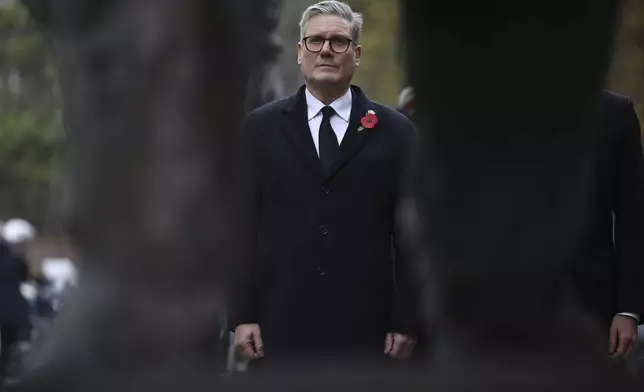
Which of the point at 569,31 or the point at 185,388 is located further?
the point at 569,31

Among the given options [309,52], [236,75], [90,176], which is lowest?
[90,176]

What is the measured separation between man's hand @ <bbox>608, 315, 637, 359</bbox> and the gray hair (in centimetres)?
75

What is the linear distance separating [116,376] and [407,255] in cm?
131

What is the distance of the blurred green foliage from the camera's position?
24.8m

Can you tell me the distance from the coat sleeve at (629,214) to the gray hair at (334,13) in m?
0.60

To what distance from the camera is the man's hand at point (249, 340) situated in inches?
99.9

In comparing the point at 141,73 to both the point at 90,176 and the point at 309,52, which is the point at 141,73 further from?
the point at 309,52

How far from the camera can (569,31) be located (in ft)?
4.50

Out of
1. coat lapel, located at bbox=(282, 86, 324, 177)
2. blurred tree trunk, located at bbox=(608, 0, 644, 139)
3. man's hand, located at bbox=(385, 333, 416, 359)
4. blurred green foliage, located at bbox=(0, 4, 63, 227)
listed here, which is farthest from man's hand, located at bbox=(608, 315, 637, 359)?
blurred green foliage, located at bbox=(0, 4, 63, 227)

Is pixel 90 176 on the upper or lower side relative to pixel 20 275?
lower

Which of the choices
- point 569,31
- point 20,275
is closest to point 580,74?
point 569,31

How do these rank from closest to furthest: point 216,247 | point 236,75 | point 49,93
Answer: point 216,247, point 236,75, point 49,93

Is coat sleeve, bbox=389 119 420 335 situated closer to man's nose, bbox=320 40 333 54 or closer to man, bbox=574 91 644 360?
man's nose, bbox=320 40 333 54

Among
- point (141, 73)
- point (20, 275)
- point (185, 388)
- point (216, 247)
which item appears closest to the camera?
point (185, 388)
